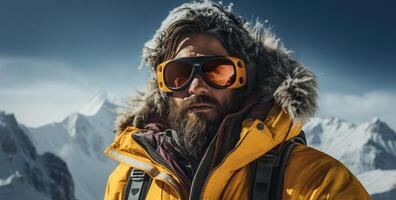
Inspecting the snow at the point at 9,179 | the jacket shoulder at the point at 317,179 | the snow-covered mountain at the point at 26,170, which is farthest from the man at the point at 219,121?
the snow at the point at 9,179

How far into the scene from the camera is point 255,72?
12.8 ft

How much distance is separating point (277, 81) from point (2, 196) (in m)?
108

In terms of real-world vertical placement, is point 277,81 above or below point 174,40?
below

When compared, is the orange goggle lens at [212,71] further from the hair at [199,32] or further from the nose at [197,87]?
the hair at [199,32]

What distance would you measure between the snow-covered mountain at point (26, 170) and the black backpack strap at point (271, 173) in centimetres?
11241

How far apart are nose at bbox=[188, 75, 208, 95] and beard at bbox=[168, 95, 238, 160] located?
0.04 metres

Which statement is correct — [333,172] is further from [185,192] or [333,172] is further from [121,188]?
[121,188]

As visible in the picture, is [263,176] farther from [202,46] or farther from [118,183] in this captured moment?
[118,183]

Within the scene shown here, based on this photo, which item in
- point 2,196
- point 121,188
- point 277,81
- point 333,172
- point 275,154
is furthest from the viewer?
point 2,196

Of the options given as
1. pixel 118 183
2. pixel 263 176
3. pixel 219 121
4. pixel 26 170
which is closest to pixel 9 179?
pixel 26 170

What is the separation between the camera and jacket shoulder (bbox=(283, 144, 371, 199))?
2834 millimetres

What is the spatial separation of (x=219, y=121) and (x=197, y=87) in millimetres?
339

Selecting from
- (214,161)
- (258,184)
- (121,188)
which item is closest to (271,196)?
(258,184)

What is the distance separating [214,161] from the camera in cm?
330
